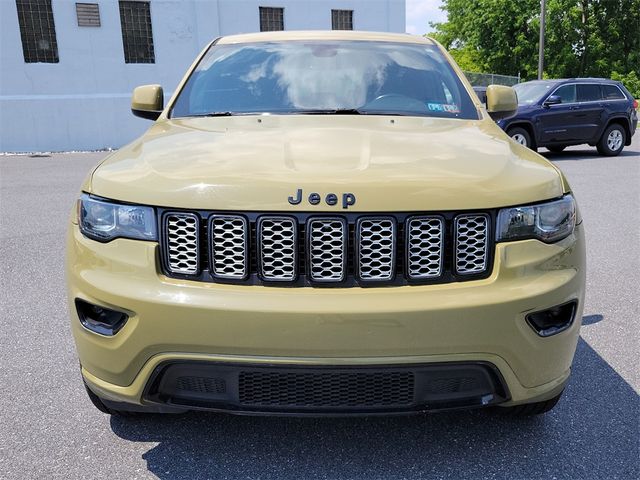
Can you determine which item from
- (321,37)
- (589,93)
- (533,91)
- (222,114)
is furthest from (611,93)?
(222,114)

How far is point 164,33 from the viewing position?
20.4 m

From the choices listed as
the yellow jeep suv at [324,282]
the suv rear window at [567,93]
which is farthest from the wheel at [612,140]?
the yellow jeep suv at [324,282]

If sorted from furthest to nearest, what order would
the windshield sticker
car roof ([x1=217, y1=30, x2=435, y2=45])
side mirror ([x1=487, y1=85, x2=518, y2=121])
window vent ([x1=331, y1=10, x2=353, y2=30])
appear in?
1. window vent ([x1=331, y1=10, x2=353, y2=30])
2. car roof ([x1=217, y1=30, x2=435, y2=45])
3. side mirror ([x1=487, y1=85, x2=518, y2=121])
4. the windshield sticker

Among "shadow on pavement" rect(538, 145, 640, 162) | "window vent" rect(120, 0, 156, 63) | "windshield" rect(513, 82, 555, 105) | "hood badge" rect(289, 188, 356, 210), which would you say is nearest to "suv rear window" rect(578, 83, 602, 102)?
"windshield" rect(513, 82, 555, 105)

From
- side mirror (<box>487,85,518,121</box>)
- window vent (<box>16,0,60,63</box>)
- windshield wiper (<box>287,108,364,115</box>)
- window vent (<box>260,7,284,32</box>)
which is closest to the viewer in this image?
windshield wiper (<box>287,108,364,115</box>)

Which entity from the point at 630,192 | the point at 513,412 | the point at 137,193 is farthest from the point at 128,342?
the point at 630,192

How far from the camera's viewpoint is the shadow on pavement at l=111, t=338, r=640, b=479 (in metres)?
2.31

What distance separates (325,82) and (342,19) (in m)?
21.2

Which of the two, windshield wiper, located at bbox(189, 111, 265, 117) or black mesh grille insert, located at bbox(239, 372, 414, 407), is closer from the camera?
black mesh grille insert, located at bbox(239, 372, 414, 407)

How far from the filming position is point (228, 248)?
2014 millimetres

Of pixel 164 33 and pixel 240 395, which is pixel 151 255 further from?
pixel 164 33

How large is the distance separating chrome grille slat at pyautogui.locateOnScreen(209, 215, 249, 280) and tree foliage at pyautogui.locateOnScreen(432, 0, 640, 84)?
142ft

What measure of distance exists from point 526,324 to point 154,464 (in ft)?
4.90

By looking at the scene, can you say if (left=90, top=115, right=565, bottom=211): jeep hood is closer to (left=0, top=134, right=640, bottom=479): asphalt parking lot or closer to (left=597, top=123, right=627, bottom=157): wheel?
(left=0, top=134, right=640, bottom=479): asphalt parking lot
